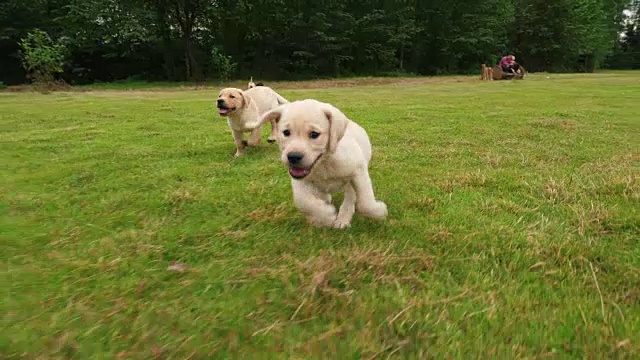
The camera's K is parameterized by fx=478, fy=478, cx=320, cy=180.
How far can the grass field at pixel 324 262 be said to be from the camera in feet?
7.26

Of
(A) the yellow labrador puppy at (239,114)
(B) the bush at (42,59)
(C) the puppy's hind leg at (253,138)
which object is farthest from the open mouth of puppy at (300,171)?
(B) the bush at (42,59)

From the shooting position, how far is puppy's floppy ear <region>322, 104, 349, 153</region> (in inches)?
135

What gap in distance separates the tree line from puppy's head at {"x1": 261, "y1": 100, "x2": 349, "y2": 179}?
2640 centimetres

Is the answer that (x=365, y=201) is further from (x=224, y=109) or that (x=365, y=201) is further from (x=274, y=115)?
(x=224, y=109)

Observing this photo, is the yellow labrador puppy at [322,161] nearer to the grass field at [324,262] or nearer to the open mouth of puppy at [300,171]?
the open mouth of puppy at [300,171]

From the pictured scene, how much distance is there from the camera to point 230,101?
6938 millimetres

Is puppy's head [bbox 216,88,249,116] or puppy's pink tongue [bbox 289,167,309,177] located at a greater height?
puppy's head [bbox 216,88,249,116]

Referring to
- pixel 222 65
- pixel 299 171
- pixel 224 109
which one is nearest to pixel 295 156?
pixel 299 171

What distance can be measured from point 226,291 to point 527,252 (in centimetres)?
187

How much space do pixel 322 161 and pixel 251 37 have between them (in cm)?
3575

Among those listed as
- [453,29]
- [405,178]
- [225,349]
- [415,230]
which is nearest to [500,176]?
[405,178]

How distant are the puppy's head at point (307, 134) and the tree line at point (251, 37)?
2640cm

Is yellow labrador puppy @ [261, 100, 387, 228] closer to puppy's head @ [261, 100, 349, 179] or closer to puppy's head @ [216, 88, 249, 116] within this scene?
puppy's head @ [261, 100, 349, 179]

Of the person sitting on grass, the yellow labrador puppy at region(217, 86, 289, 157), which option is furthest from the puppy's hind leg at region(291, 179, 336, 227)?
the person sitting on grass
